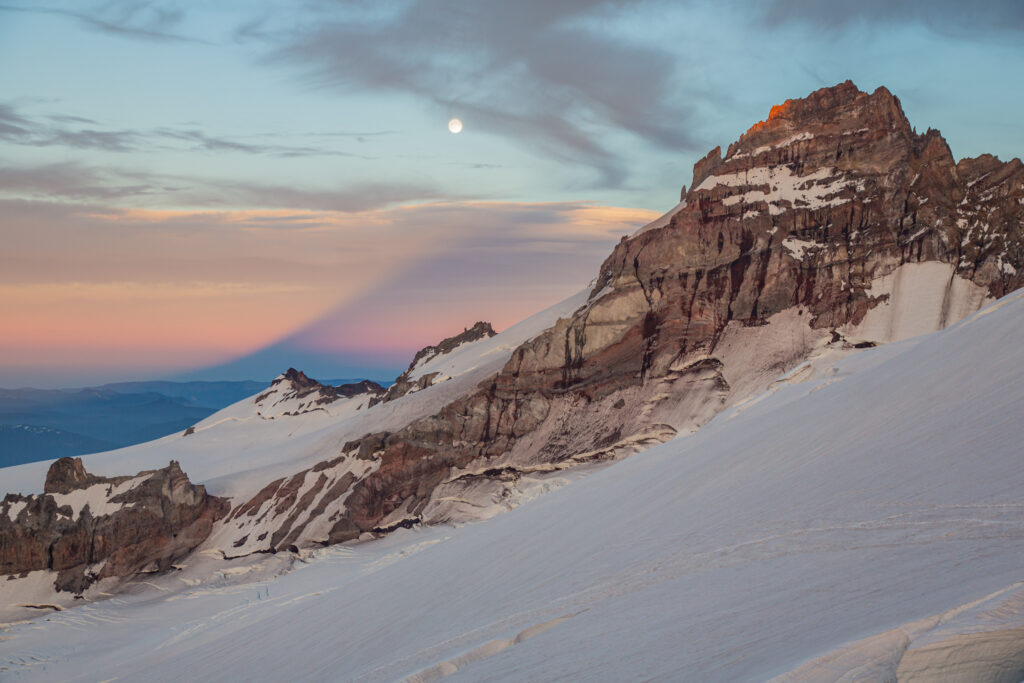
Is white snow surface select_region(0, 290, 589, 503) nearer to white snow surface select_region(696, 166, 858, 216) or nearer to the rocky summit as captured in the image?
the rocky summit

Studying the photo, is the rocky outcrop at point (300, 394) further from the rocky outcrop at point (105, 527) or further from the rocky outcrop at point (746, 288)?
the rocky outcrop at point (746, 288)

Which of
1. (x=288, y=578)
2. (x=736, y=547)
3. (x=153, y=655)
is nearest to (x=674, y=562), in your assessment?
(x=736, y=547)

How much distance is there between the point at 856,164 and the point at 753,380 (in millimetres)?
17468

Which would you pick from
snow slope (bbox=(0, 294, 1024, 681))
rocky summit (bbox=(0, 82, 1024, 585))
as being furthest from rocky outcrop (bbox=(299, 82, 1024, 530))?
snow slope (bbox=(0, 294, 1024, 681))

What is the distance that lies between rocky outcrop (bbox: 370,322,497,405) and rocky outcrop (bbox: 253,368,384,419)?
5.70 metres

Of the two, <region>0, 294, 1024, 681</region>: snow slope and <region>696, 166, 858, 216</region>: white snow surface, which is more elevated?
<region>696, 166, 858, 216</region>: white snow surface

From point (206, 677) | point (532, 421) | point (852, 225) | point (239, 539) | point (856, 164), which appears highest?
point (856, 164)

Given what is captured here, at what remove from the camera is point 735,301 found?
159 feet

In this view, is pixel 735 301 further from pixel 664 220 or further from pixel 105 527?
pixel 105 527

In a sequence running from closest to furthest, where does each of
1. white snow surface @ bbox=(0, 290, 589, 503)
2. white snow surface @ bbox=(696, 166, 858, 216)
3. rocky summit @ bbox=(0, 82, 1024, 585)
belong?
rocky summit @ bbox=(0, 82, 1024, 585) < white snow surface @ bbox=(696, 166, 858, 216) < white snow surface @ bbox=(0, 290, 589, 503)

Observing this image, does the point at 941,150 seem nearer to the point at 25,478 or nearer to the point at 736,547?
the point at 736,547

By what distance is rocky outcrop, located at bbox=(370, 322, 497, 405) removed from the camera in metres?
81.3

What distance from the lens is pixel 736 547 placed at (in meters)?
9.62

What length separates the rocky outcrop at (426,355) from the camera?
81312mm
